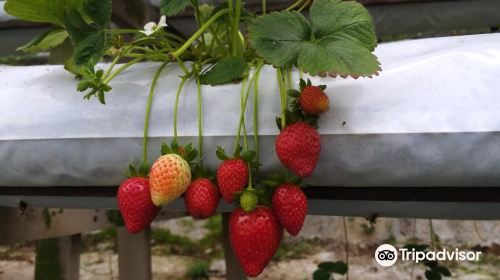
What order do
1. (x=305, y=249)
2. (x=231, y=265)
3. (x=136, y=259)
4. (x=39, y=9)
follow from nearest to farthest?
(x=39, y=9) < (x=231, y=265) < (x=136, y=259) < (x=305, y=249)

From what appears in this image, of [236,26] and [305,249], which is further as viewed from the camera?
[305,249]

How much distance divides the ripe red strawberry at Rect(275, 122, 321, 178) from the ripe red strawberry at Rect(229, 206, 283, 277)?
7cm

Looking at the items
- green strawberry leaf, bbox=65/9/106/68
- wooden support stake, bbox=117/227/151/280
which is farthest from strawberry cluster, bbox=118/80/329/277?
wooden support stake, bbox=117/227/151/280

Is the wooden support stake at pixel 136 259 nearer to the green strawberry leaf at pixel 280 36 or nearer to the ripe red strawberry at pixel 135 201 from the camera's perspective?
the ripe red strawberry at pixel 135 201

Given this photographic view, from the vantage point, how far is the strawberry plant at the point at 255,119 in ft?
1.62

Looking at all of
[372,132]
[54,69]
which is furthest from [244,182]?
[54,69]

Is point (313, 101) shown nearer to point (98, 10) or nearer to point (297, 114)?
point (297, 114)

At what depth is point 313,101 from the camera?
1.65ft

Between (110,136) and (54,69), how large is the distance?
0.25 metres

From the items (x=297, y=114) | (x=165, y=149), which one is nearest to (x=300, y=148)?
(x=297, y=114)

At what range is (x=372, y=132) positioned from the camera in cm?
50

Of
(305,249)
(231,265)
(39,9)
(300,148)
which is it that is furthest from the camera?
(305,249)

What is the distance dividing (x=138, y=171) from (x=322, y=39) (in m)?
0.27

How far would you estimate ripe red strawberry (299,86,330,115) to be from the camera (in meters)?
0.50
